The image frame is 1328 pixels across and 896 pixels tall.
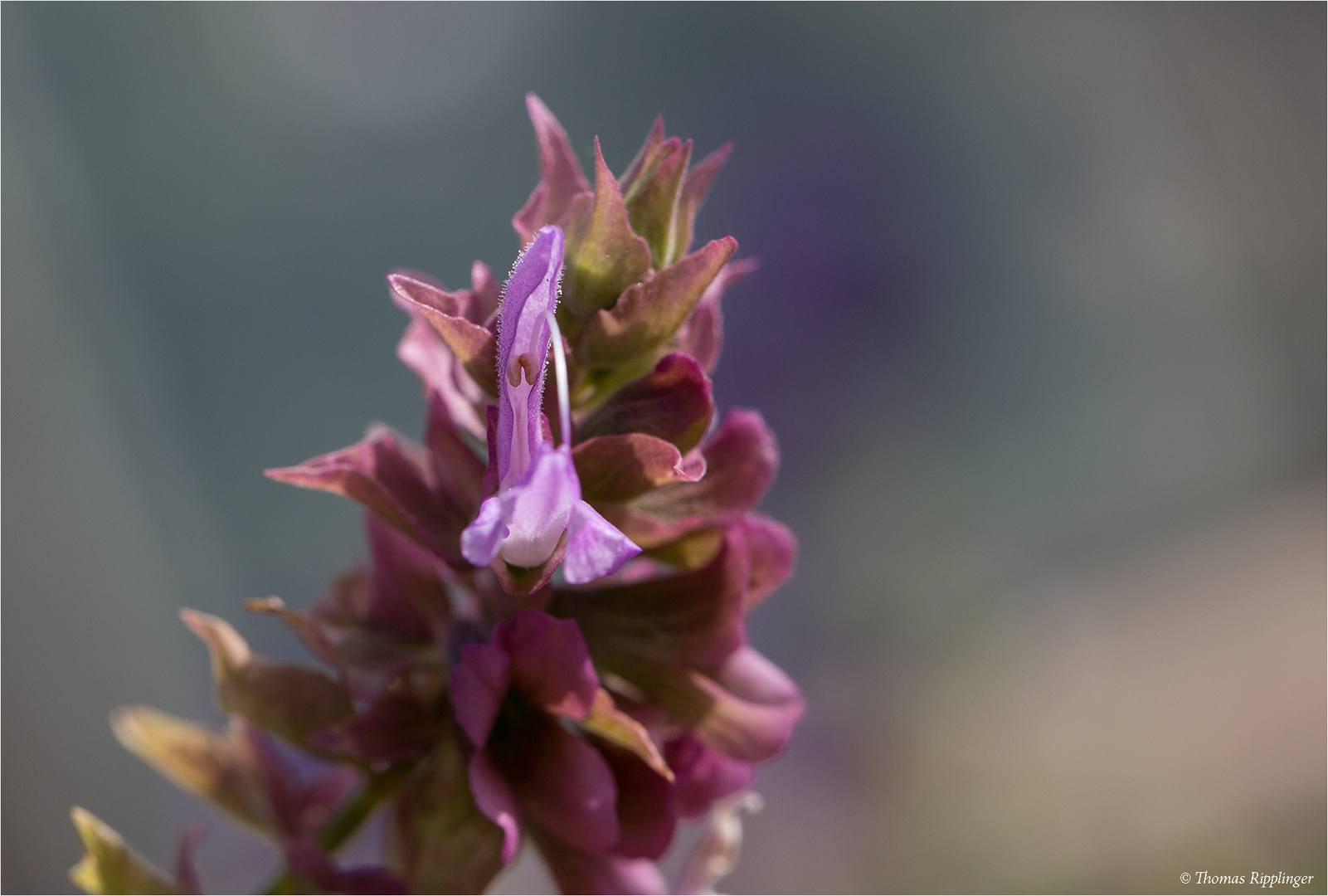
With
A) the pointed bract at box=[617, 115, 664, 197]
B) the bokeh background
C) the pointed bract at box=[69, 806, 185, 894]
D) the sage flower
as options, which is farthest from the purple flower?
the bokeh background

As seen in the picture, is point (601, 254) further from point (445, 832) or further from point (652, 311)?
point (445, 832)

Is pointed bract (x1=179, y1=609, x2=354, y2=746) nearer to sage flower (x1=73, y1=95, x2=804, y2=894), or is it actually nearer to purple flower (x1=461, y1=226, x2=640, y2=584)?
sage flower (x1=73, y1=95, x2=804, y2=894)

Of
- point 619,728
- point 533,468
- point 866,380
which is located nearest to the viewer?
point 533,468

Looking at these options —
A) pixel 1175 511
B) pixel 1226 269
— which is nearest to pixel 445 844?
pixel 1175 511

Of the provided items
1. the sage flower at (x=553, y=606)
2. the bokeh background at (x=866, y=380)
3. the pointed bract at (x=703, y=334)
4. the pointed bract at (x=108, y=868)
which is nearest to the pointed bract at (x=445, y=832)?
the sage flower at (x=553, y=606)

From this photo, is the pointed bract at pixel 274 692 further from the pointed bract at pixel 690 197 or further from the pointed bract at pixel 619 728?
the pointed bract at pixel 690 197

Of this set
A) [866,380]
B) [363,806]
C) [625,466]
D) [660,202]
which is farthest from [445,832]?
[866,380]

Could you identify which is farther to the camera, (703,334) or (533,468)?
(703,334)

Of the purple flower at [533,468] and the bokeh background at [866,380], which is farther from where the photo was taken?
the bokeh background at [866,380]
